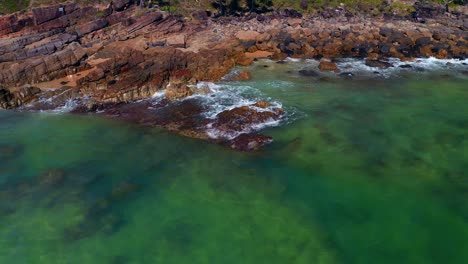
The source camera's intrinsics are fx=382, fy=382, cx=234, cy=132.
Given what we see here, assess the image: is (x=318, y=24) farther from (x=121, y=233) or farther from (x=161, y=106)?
(x=121, y=233)

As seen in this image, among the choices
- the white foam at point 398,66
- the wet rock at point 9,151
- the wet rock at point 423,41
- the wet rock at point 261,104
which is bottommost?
the wet rock at point 9,151

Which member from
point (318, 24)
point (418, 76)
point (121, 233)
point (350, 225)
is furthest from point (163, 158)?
point (318, 24)

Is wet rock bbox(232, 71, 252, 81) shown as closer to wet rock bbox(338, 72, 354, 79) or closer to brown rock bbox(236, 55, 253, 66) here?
brown rock bbox(236, 55, 253, 66)

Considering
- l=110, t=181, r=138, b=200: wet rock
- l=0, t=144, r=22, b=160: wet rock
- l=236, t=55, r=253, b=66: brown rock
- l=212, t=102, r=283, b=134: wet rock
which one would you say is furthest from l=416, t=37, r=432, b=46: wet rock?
l=0, t=144, r=22, b=160: wet rock

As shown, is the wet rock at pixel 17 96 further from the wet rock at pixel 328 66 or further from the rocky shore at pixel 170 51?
the wet rock at pixel 328 66

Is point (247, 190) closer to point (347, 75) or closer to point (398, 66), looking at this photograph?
point (347, 75)

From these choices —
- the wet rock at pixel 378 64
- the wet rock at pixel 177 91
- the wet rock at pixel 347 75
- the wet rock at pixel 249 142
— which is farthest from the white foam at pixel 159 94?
the wet rock at pixel 378 64

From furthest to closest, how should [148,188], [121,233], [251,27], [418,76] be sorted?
1. [251,27]
2. [418,76]
3. [148,188]
4. [121,233]
